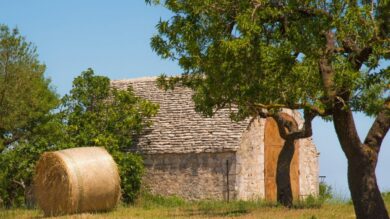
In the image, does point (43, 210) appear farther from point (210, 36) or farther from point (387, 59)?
point (387, 59)

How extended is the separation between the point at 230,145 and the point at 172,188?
10.8 ft

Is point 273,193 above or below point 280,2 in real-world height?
below

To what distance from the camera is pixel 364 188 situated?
1750cm

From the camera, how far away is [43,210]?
24.2m

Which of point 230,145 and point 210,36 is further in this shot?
point 230,145

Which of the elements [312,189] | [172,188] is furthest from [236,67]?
[312,189]

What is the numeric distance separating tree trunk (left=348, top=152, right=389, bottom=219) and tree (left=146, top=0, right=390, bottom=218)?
25 millimetres

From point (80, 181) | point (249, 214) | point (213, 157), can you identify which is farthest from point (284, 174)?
point (80, 181)

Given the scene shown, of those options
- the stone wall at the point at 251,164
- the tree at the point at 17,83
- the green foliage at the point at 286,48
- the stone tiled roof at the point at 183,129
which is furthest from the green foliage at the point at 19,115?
the green foliage at the point at 286,48

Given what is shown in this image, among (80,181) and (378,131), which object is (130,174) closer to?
(80,181)

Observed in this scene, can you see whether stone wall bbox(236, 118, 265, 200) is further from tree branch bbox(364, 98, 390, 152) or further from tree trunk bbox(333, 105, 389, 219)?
tree trunk bbox(333, 105, 389, 219)

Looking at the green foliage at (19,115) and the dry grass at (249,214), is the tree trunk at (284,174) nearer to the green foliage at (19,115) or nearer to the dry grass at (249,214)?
the dry grass at (249,214)

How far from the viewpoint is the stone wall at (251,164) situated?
27.7m

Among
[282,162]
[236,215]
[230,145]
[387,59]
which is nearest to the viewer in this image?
[387,59]
